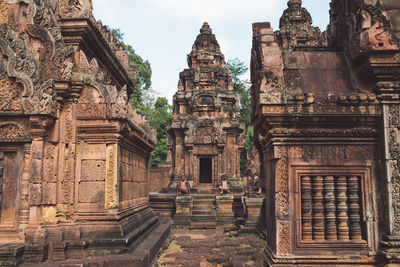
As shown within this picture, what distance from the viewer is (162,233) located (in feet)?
27.0

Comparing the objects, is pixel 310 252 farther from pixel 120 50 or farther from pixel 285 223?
pixel 120 50

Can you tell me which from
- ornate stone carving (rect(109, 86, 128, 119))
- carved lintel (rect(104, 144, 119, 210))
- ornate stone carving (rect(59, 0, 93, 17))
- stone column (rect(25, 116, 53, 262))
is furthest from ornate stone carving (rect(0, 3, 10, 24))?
carved lintel (rect(104, 144, 119, 210))

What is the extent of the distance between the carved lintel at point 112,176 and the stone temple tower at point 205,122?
13147 mm

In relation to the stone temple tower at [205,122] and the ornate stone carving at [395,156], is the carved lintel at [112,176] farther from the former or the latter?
the stone temple tower at [205,122]

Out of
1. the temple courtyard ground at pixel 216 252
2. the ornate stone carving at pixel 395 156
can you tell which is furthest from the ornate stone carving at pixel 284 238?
the temple courtyard ground at pixel 216 252

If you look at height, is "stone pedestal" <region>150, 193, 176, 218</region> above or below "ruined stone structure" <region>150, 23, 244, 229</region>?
below

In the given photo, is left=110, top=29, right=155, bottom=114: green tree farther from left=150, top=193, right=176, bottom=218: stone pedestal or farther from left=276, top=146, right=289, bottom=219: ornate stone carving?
left=276, top=146, right=289, bottom=219: ornate stone carving

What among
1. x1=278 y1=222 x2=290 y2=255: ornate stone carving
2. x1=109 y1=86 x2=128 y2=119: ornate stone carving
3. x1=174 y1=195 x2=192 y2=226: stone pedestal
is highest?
x1=109 y1=86 x2=128 y2=119: ornate stone carving

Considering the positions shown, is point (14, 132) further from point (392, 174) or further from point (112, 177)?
point (392, 174)

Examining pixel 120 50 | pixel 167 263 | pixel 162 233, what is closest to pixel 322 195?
pixel 167 263

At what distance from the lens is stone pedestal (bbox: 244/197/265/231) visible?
11.8 metres

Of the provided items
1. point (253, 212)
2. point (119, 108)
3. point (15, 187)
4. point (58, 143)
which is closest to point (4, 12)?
point (58, 143)

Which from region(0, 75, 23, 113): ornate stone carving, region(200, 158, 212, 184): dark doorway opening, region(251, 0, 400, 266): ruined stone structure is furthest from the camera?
region(200, 158, 212, 184): dark doorway opening

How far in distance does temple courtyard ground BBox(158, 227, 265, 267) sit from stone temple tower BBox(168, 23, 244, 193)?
793 cm
